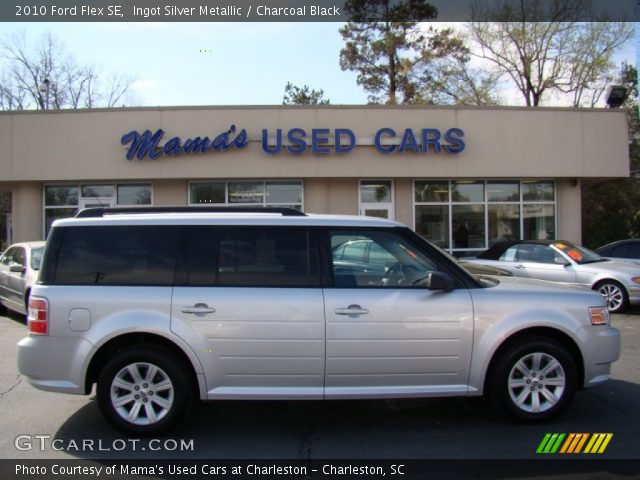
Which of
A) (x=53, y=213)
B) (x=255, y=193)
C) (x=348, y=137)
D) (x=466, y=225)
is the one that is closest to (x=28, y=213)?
(x=53, y=213)

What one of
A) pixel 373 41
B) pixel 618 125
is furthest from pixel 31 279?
pixel 373 41

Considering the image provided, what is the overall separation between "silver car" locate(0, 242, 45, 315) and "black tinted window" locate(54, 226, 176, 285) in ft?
17.1

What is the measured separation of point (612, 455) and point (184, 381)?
3.41 m

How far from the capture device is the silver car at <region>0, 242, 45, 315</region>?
9641 mm

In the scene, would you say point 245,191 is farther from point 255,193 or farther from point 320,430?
point 320,430

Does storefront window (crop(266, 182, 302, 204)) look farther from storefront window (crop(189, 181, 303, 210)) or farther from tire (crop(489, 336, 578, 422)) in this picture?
tire (crop(489, 336, 578, 422))

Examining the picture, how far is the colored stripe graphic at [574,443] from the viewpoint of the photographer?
4.29 m

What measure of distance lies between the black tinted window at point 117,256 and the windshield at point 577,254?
914 cm

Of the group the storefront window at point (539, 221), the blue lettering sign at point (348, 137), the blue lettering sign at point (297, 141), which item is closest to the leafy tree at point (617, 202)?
the storefront window at point (539, 221)

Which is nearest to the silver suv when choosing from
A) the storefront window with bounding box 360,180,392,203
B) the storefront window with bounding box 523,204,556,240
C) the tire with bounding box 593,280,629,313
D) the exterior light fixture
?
the tire with bounding box 593,280,629,313

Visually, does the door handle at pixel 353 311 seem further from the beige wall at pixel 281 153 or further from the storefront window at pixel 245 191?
the storefront window at pixel 245 191

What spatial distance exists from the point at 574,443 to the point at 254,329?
274 cm

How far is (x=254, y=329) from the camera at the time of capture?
4.47m

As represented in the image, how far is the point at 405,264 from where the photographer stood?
4.82 meters
